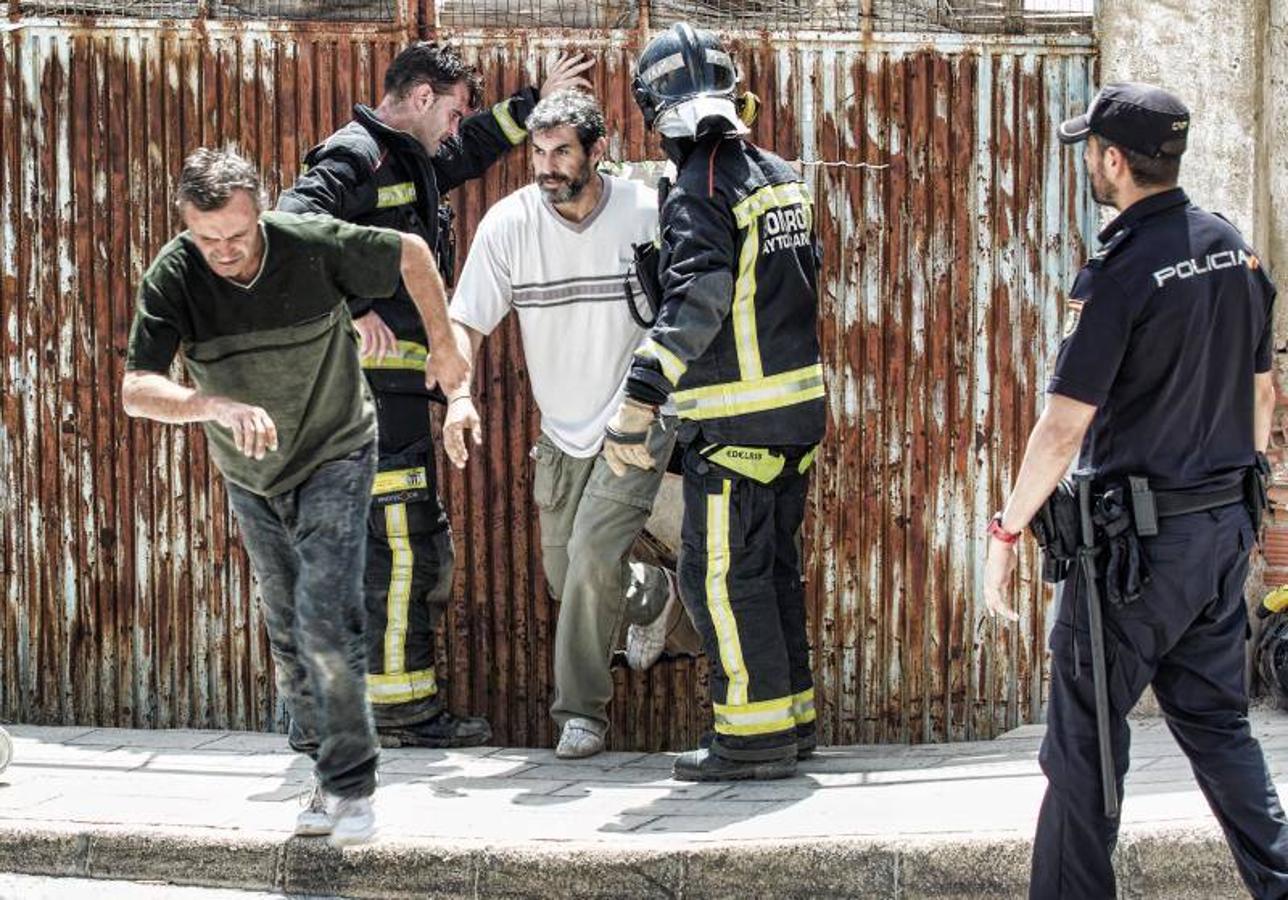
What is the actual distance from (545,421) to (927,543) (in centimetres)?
155

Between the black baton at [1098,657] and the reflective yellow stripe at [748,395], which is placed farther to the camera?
the reflective yellow stripe at [748,395]

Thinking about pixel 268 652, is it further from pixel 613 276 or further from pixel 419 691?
pixel 613 276

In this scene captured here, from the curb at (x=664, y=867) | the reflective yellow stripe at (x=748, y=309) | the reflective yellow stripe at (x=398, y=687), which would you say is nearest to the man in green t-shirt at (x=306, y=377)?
the curb at (x=664, y=867)

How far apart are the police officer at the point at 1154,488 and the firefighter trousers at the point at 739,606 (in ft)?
5.09

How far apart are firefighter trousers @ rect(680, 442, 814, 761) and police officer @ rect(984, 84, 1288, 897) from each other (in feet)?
5.09

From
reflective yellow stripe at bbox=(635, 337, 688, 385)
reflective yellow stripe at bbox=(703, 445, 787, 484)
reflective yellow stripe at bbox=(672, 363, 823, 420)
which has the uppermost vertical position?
reflective yellow stripe at bbox=(635, 337, 688, 385)

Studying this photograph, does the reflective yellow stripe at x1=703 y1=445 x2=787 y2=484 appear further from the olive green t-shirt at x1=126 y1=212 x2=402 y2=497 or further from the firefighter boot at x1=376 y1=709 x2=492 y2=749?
the firefighter boot at x1=376 y1=709 x2=492 y2=749

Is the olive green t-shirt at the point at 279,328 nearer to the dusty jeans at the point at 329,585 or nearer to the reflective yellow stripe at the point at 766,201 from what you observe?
the dusty jeans at the point at 329,585

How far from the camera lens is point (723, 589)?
638 cm

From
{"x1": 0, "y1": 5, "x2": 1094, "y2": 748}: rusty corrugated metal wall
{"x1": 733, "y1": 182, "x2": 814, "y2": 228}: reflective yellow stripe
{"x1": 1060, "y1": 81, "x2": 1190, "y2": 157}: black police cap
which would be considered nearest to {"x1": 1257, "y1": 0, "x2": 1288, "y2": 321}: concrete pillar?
{"x1": 0, "y1": 5, "x2": 1094, "y2": 748}: rusty corrugated metal wall

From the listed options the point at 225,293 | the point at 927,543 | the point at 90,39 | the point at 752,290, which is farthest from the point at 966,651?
the point at 90,39

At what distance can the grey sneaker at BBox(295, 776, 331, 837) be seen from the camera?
5684mm

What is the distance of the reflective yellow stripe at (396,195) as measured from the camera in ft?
22.5

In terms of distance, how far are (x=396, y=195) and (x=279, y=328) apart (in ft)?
4.62
